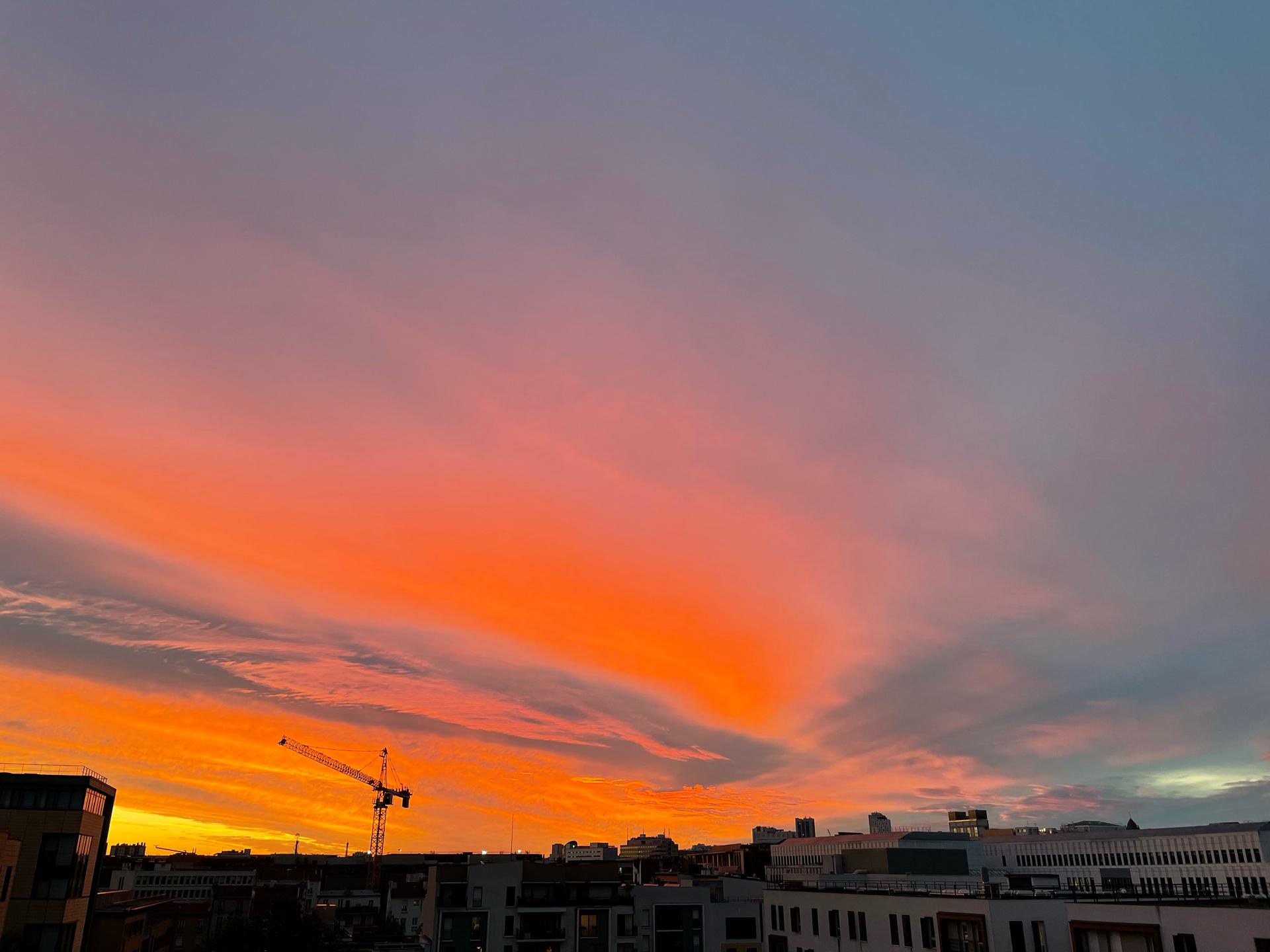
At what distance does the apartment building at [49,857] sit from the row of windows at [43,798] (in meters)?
0.06

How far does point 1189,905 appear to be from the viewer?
46.0m

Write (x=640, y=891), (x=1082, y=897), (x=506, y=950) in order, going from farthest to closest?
(x=640, y=891) → (x=506, y=950) → (x=1082, y=897)

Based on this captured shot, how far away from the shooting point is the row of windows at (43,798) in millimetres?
76188

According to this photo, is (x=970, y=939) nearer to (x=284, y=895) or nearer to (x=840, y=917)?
(x=840, y=917)

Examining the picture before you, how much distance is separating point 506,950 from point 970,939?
228ft

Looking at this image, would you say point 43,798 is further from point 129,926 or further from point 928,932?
point 928,932

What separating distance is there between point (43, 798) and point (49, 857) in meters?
5.40

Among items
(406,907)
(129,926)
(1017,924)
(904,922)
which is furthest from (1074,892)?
(406,907)

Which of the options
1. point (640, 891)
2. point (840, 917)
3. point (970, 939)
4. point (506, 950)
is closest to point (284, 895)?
point (506, 950)

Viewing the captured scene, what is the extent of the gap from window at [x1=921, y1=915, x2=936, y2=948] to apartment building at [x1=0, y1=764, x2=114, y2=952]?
74289 mm

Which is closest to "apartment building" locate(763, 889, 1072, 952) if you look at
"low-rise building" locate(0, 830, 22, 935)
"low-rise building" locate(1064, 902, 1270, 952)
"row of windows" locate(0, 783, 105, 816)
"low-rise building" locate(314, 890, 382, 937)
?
"low-rise building" locate(1064, 902, 1270, 952)

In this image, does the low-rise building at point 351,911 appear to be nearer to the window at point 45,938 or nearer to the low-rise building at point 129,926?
the low-rise building at point 129,926

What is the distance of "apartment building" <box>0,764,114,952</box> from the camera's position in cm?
7306

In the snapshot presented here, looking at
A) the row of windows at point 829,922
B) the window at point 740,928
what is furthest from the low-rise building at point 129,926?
the window at point 740,928
